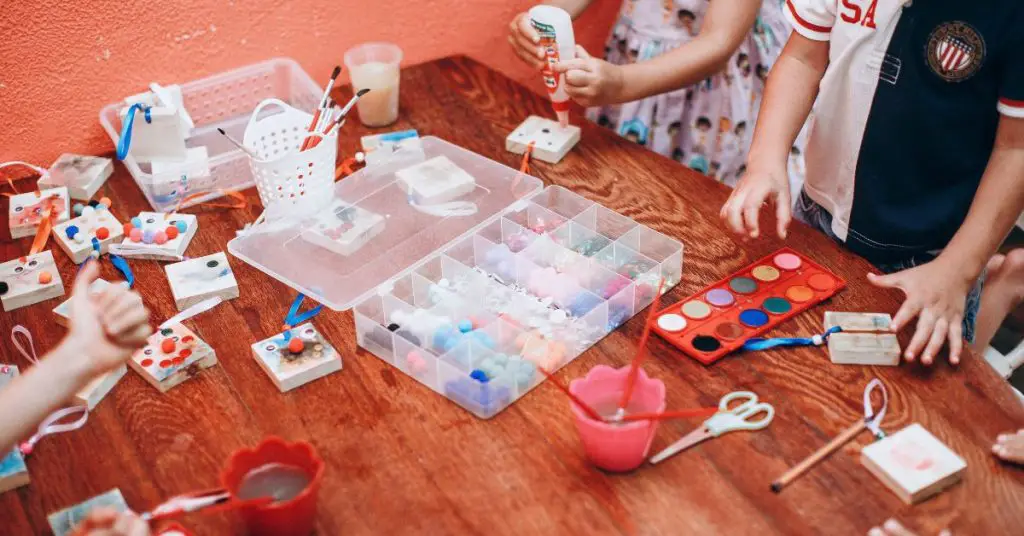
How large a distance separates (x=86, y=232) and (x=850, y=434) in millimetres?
1114

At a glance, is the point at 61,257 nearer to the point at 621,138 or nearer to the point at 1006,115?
the point at 621,138

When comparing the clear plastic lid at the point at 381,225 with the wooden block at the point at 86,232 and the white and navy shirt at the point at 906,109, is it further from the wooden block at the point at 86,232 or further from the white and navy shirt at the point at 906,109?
the white and navy shirt at the point at 906,109

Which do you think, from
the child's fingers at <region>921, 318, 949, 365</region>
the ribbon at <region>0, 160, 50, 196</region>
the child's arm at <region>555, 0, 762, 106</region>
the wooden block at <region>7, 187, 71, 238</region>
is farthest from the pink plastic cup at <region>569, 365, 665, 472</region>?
the ribbon at <region>0, 160, 50, 196</region>

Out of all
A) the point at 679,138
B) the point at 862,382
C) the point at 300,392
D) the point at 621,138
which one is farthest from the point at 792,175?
the point at 300,392

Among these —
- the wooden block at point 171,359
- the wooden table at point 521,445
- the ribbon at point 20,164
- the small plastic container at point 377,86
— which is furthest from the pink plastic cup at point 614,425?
the ribbon at point 20,164

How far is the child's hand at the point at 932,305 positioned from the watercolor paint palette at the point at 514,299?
0.29 meters

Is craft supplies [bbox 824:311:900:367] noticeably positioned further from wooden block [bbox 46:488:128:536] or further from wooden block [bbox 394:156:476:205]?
wooden block [bbox 46:488:128:536]

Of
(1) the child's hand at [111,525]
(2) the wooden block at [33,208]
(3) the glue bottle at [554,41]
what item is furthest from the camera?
(3) the glue bottle at [554,41]

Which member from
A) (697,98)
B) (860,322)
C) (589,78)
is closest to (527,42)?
(589,78)

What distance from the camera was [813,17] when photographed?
4.32 ft

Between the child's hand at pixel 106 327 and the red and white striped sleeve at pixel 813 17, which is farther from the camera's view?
the red and white striped sleeve at pixel 813 17

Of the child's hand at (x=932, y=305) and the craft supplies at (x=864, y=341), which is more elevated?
the child's hand at (x=932, y=305)

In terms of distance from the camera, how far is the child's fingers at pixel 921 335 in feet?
3.53

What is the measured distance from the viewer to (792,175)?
183 cm
